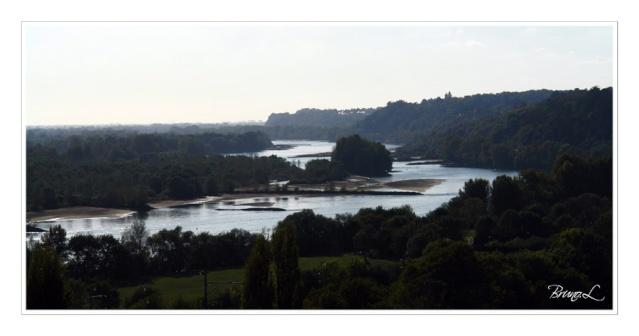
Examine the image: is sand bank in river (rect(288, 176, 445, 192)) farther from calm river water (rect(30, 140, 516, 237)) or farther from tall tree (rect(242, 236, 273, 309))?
tall tree (rect(242, 236, 273, 309))

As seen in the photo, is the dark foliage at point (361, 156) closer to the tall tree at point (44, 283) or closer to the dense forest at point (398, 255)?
the dense forest at point (398, 255)

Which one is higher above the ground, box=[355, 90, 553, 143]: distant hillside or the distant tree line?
box=[355, 90, 553, 143]: distant hillside

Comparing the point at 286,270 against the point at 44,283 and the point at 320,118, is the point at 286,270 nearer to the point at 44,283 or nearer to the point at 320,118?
the point at 44,283

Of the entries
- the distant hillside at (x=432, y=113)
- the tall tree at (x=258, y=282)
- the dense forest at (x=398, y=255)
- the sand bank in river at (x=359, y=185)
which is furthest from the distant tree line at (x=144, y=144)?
the tall tree at (x=258, y=282)

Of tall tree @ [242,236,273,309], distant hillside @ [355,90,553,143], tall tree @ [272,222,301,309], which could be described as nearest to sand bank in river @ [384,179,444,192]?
distant hillside @ [355,90,553,143]
